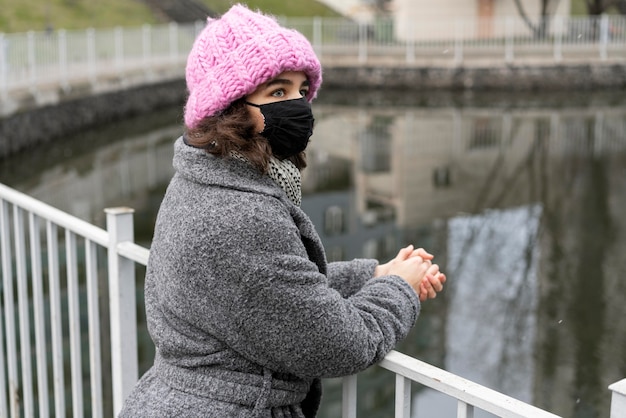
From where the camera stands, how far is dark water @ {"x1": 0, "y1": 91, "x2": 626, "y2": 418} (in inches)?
253

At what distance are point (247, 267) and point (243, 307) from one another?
8 centimetres

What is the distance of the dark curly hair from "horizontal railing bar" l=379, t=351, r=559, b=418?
443mm

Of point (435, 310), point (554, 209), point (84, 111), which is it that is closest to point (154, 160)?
point (84, 111)

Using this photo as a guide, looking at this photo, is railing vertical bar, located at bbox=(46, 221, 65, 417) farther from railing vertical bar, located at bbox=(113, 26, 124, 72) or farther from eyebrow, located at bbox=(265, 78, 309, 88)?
railing vertical bar, located at bbox=(113, 26, 124, 72)

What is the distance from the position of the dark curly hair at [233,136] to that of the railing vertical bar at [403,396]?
46cm

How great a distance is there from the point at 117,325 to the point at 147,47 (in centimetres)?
1809

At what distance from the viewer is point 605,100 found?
2091cm

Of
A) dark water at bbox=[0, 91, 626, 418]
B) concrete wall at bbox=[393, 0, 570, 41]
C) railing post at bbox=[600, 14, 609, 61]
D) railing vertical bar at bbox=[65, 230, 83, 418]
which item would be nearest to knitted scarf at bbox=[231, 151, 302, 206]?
railing vertical bar at bbox=[65, 230, 83, 418]

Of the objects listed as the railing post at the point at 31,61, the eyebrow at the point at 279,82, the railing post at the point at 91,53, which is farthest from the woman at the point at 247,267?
the railing post at the point at 91,53

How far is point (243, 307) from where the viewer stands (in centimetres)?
161

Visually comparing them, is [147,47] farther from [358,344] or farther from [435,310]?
[358,344]

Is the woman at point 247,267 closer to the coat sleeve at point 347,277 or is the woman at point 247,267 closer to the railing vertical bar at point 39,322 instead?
the coat sleeve at point 347,277

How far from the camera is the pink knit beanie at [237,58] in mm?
1682

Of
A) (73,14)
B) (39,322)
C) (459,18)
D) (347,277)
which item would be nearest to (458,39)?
(459,18)
